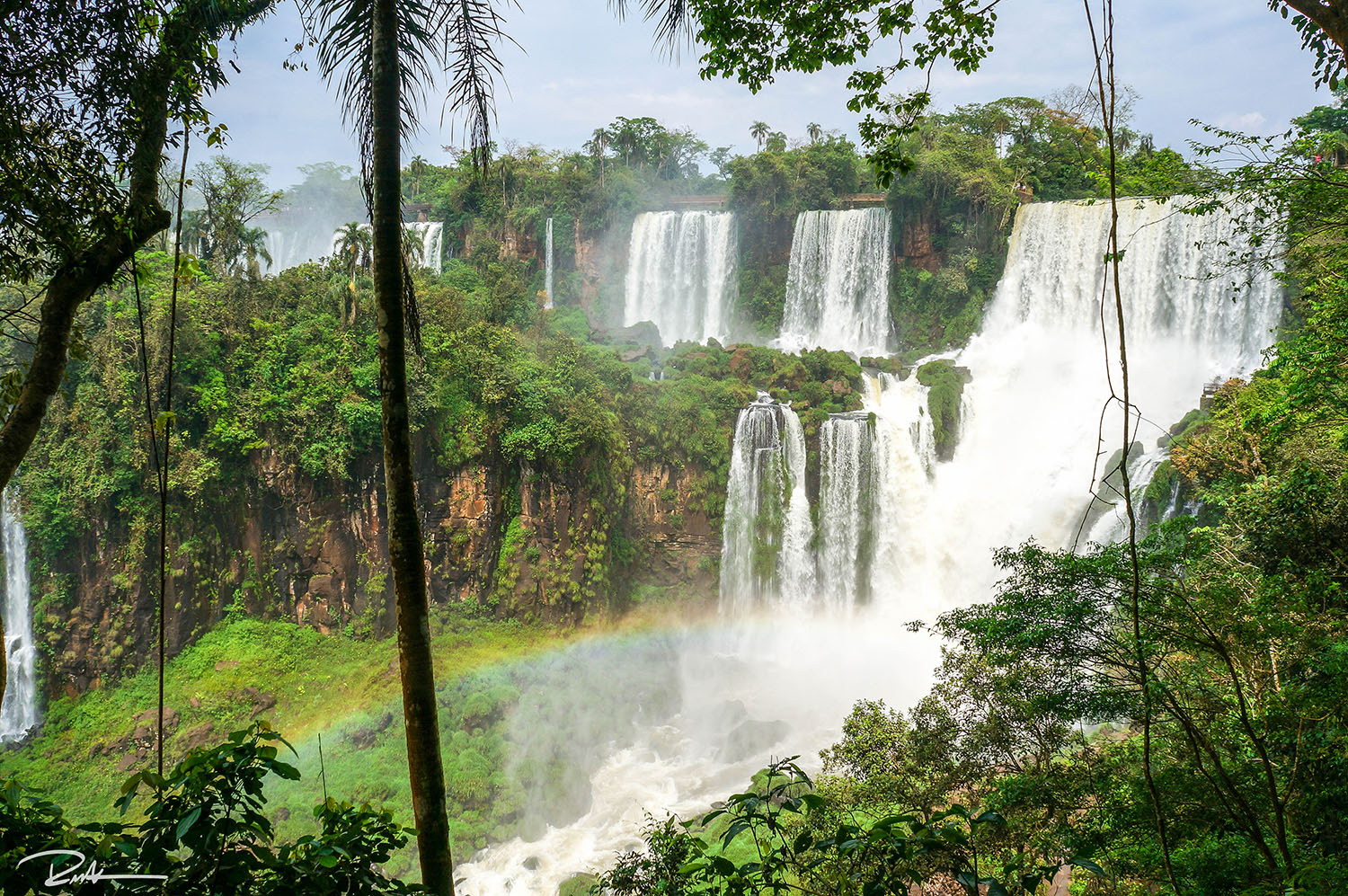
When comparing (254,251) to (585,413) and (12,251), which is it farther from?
(12,251)

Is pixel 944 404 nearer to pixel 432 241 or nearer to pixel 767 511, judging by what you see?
pixel 767 511

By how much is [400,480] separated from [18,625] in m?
17.7

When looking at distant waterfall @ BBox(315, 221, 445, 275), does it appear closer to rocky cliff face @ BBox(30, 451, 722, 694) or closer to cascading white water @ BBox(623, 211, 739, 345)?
cascading white water @ BBox(623, 211, 739, 345)

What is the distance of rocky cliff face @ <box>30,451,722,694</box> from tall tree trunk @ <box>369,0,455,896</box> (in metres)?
14.4

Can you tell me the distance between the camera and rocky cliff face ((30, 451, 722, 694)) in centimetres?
1556

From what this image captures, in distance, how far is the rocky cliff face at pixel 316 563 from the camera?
51.1 ft

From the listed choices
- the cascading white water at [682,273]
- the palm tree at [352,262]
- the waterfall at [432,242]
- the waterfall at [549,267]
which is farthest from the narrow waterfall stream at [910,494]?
the waterfall at [432,242]

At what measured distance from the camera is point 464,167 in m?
29.0

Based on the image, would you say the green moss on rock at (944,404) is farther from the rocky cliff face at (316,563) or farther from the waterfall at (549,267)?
the waterfall at (549,267)

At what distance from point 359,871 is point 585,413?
52.0 ft

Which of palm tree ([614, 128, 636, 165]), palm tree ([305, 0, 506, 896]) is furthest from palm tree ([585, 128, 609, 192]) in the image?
palm tree ([305, 0, 506, 896])

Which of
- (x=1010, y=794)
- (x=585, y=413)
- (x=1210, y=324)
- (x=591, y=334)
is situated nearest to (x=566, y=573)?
(x=585, y=413)

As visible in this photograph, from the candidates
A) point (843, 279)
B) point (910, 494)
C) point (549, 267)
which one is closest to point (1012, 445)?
point (910, 494)

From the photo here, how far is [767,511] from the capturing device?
19.9 meters
